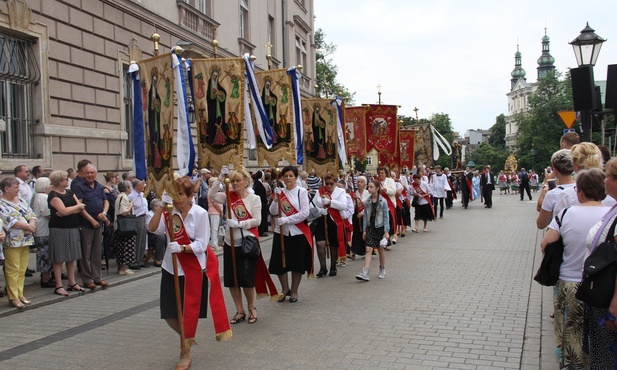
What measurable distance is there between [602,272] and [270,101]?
729 centimetres

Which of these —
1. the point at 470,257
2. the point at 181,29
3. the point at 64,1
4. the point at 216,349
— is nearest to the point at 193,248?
the point at 216,349

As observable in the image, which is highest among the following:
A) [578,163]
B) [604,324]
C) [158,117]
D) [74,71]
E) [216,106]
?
[74,71]

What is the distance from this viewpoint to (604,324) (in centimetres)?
395

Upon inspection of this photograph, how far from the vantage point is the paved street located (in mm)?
5641

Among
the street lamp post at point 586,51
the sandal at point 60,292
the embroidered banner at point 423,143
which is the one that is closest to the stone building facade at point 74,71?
the sandal at point 60,292

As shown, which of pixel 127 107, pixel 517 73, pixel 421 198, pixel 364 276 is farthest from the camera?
pixel 517 73

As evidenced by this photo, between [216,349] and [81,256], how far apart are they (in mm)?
4253

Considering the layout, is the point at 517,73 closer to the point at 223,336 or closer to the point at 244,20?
the point at 244,20

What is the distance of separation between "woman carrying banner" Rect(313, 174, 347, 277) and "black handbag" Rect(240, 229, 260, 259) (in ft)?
9.87

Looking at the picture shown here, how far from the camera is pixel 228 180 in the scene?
273 inches

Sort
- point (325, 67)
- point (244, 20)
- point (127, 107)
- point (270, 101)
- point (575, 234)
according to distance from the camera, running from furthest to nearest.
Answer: point (325, 67) < point (244, 20) < point (127, 107) < point (270, 101) < point (575, 234)

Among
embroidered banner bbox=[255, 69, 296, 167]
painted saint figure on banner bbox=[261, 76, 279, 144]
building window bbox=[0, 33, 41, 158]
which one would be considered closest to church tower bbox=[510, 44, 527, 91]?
building window bbox=[0, 33, 41, 158]

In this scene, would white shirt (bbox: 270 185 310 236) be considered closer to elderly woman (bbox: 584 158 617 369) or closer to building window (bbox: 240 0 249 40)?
elderly woman (bbox: 584 158 617 369)

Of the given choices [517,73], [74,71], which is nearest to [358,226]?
[74,71]
